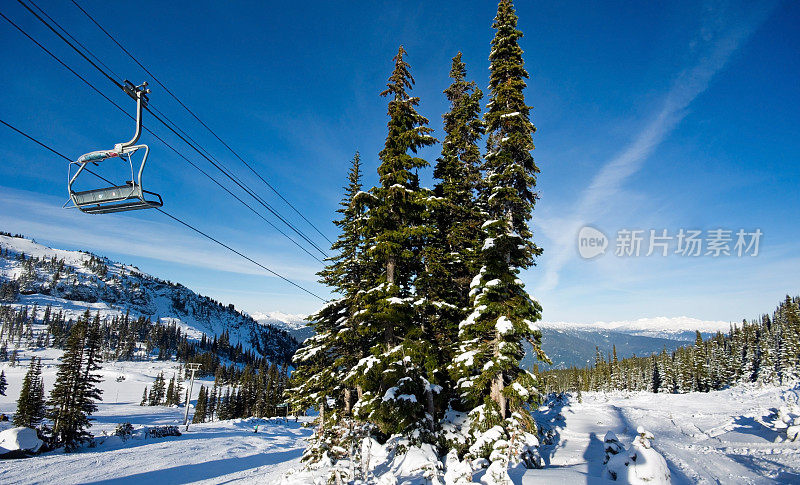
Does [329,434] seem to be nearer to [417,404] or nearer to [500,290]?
[417,404]

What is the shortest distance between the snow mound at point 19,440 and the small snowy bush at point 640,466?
36.7 m

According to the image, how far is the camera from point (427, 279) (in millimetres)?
17812

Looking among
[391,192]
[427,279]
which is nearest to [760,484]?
[427,279]

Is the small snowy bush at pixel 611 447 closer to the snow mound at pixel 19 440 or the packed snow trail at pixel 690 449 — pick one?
the packed snow trail at pixel 690 449

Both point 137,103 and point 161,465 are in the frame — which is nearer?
point 137,103

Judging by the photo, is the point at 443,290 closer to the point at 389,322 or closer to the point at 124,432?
the point at 389,322

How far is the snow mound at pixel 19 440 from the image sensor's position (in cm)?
2325

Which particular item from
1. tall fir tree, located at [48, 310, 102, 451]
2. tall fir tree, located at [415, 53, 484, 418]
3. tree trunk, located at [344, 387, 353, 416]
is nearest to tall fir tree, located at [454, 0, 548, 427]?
tall fir tree, located at [415, 53, 484, 418]

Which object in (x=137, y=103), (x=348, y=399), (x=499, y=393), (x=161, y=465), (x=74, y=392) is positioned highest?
(x=137, y=103)

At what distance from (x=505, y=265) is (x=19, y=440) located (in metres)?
36.2

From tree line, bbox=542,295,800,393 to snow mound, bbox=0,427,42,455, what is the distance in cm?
5780

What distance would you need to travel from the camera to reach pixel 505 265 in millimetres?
14547

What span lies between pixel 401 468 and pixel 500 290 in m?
8.04

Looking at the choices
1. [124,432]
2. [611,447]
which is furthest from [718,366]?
[124,432]
